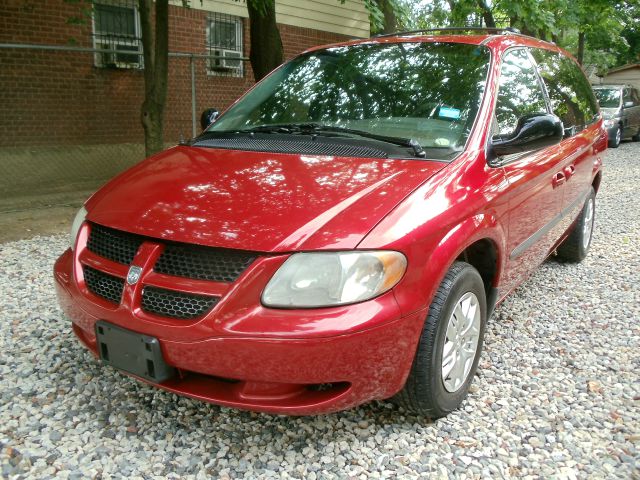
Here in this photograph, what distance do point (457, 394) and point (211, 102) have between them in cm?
967

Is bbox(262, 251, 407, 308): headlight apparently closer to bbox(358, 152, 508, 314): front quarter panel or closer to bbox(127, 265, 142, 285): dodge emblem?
bbox(358, 152, 508, 314): front quarter panel

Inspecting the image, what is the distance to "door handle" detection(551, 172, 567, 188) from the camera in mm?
3906

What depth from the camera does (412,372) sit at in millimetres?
2523

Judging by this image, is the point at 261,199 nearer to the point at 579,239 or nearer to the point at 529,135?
the point at 529,135

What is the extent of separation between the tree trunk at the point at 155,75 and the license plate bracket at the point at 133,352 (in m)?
5.64

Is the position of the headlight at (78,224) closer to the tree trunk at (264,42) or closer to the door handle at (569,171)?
the door handle at (569,171)

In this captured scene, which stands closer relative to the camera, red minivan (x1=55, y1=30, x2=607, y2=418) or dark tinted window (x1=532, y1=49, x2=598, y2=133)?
red minivan (x1=55, y1=30, x2=607, y2=418)

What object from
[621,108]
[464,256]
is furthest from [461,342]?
[621,108]

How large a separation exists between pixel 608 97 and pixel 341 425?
1833cm

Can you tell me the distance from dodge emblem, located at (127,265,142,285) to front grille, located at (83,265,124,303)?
0.26 ft

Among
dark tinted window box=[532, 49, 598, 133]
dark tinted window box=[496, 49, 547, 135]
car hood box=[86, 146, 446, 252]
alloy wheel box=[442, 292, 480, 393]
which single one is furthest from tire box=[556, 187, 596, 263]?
car hood box=[86, 146, 446, 252]

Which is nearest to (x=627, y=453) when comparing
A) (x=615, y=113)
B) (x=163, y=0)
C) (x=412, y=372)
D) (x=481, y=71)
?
(x=412, y=372)

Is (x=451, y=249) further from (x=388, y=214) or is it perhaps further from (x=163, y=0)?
(x=163, y=0)

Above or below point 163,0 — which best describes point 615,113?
below
